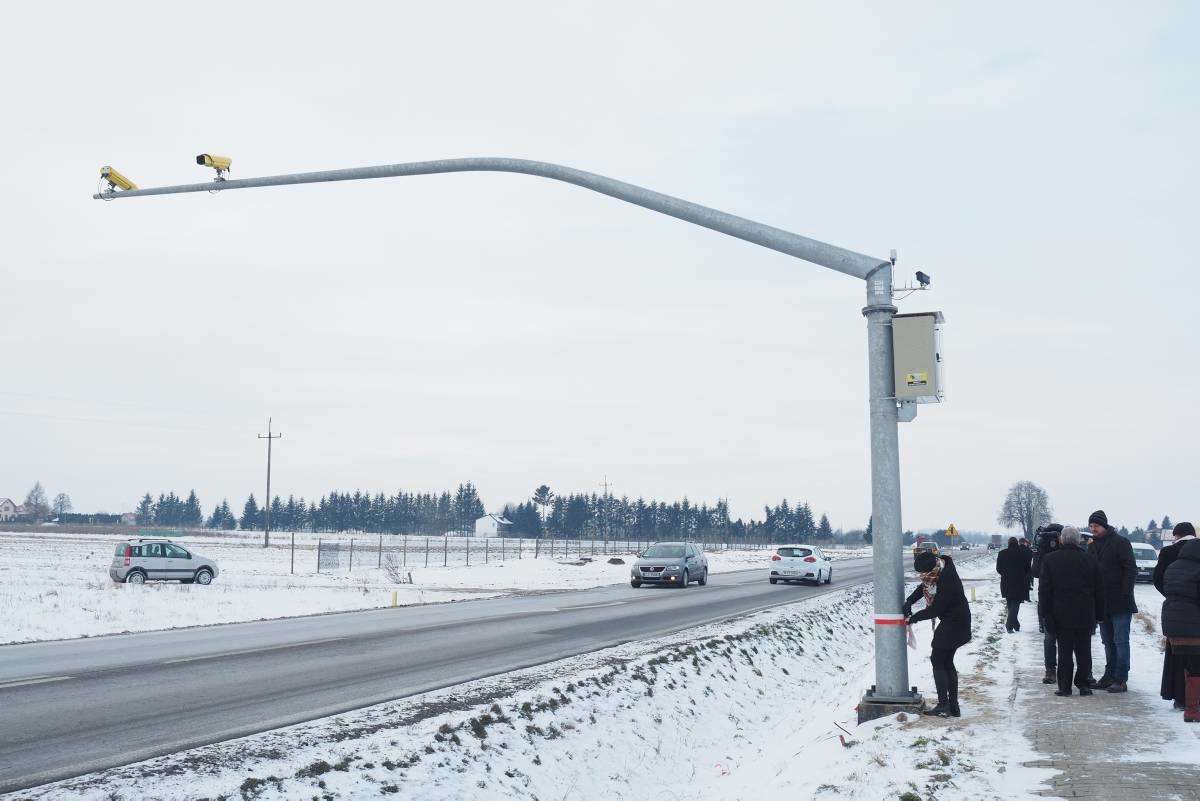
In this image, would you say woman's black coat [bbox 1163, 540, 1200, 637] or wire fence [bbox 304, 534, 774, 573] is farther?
wire fence [bbox 304, 534, 774, 573]

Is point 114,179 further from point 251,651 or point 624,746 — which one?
point 624,746

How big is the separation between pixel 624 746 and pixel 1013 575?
32.3 ft

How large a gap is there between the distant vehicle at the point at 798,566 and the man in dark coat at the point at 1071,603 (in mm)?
25580

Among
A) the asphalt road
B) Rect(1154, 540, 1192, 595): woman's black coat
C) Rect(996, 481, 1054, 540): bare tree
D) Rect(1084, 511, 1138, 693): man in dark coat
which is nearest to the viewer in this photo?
the asphalt road

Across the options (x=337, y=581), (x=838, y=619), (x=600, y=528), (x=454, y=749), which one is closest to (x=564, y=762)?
(x=454, y=749)

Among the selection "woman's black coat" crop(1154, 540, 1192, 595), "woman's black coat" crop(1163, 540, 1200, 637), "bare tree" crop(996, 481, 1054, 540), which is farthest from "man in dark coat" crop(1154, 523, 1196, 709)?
"bare tree" crop(996, 481, 1054, 540)

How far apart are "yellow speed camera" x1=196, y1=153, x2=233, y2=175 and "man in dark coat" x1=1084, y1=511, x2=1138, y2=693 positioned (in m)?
10.8

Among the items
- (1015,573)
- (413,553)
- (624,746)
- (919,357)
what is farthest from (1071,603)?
(413,553)

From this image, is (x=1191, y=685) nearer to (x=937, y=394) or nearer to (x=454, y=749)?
(x=937, y=394)

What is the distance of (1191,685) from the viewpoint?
8.53m

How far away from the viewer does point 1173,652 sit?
29.9 feet

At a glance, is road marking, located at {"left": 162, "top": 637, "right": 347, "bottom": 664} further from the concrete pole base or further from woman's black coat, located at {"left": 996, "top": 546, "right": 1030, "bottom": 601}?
woman's black coat, located at {"left": 996, "top": 546, "right": 1030, "bottom": 601}

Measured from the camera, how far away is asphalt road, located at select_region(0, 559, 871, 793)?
8.47 m

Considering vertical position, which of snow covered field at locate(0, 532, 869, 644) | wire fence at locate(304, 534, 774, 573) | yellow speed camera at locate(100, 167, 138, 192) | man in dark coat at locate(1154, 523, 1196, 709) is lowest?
wire fence at locate(304, 534, 774, 573)
